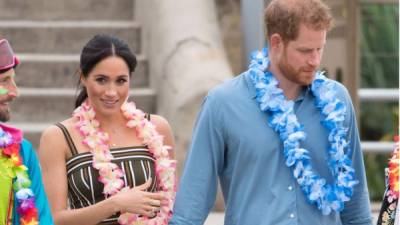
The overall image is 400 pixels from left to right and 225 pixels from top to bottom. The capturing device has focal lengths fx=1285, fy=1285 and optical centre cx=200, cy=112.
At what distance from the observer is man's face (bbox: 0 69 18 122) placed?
15.9ft

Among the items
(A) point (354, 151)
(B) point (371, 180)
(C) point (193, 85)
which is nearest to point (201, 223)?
(A) point (354, 151)

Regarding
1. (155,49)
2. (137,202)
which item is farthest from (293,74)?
(155,49)

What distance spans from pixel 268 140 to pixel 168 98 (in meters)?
4.07

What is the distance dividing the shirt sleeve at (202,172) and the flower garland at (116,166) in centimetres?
44

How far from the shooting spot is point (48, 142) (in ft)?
17.8

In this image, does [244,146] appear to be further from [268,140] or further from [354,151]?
[354,151]

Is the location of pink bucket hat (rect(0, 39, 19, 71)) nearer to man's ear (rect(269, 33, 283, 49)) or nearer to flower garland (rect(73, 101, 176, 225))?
flower garland (rect(73, 101, 176, 225))

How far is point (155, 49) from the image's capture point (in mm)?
9664

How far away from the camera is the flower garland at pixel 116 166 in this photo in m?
5.38

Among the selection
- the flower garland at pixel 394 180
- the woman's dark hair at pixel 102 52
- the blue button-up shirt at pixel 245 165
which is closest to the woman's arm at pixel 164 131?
the woman's dark hair at pixel 102 52

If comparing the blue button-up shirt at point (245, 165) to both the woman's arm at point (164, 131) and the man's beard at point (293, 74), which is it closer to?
the man's beard at point (293, 74)

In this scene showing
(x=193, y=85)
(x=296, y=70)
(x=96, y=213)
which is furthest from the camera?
(x=193, y=85)

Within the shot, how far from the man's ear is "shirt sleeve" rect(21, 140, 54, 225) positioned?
1.01m

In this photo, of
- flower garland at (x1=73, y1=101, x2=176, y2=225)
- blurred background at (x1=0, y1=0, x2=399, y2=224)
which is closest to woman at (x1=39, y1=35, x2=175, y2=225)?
flower garland at (x1=73, y1=101, x2=176, y2=225)
